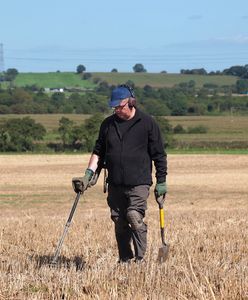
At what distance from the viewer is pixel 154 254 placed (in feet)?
29.5

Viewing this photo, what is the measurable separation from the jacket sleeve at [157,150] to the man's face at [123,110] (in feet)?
0.91

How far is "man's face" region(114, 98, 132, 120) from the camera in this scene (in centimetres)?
825

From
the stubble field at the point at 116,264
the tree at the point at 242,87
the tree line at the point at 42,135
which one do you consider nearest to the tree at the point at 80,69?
the tree at the point at 242,87

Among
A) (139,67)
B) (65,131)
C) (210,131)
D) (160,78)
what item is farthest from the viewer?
(139,67)

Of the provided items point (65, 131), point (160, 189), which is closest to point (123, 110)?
point (160, 189)

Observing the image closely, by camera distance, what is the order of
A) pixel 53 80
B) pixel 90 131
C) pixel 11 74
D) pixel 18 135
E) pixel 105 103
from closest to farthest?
pixel 90 131, pixel 18 135, pixel 105 103, pixel 53 80, pixel 11 74

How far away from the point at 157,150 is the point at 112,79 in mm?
106501

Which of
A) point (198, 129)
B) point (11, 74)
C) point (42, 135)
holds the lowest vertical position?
point (198, 129)

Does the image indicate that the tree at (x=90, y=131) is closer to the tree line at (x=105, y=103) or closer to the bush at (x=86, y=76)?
the tree line at (x=105, y=103)

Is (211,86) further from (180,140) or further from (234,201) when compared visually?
(234,201)

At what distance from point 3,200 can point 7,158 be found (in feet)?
56.0

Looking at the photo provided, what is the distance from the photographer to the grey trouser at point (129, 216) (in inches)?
328

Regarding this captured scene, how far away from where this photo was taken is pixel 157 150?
27.7ft

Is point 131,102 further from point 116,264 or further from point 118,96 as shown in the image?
point 116,264
